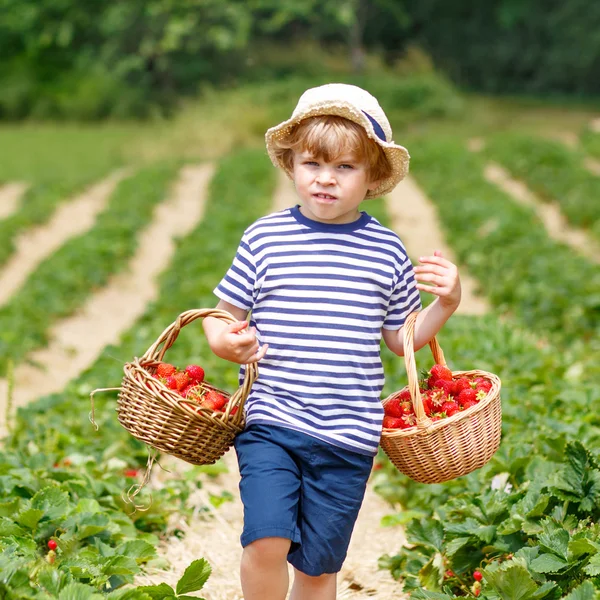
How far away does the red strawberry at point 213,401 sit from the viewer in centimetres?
305

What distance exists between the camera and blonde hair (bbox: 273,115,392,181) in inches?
118

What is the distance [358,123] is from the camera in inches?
119

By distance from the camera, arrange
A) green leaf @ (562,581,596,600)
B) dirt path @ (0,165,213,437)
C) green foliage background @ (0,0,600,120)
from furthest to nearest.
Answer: green foliage background @ (0,0,600,120), dirt path @ (0,165,213,437), green leaf @ (562,581,596,600)

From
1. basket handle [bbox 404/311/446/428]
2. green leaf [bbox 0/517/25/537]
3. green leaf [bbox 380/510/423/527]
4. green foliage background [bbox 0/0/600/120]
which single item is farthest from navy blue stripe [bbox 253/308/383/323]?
green foliage background [bbox 0/0/600/120]

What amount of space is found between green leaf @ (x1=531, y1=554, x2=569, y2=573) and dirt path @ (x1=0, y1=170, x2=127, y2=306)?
Result: 320 inches

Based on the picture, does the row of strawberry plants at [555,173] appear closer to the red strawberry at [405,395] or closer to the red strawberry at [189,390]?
the red strawberry at [405,395]

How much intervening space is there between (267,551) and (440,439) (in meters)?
0.64

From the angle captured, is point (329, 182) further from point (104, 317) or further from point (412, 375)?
point (104, 317)

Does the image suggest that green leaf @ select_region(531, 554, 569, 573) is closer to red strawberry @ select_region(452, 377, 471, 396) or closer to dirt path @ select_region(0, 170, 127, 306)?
red strawberry @ select_region(452, 377, 471, 396)

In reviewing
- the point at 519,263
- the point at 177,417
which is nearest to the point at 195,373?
the point at 177,417

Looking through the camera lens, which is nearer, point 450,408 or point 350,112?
point 350,112

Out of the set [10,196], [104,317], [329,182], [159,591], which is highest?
[329,182]

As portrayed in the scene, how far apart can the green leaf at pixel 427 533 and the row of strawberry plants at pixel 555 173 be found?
28.1 ft

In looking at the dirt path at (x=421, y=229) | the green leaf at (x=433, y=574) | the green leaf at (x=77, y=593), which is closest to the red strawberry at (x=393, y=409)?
the green leaf at (x=433, y=574)
